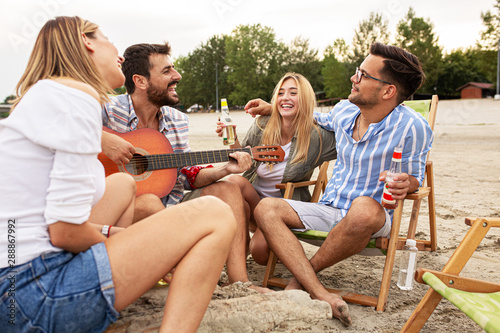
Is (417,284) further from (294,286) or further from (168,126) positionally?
(168,126)

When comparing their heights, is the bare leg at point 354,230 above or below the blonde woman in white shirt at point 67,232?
below

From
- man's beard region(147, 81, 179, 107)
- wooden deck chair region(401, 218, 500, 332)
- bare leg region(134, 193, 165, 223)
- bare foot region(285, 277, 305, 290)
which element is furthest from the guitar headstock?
wooden deck chair region(401, 218, 500, 332)

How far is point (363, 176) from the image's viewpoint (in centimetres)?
305

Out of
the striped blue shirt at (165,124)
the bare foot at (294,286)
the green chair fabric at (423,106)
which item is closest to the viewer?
the bare foot at (294,286)

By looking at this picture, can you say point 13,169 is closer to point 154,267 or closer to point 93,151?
point 93,151

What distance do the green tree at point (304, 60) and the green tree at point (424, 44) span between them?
13.5 metres

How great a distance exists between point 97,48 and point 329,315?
1.87 metres

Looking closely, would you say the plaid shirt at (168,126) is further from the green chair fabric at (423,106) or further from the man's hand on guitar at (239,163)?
the green chair fabric at (423,106)

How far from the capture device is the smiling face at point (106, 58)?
170 cm

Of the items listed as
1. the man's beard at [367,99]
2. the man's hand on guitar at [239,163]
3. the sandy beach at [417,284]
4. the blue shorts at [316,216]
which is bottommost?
the sandy beach at [417,284]

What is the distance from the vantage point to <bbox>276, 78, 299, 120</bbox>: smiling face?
3.66m

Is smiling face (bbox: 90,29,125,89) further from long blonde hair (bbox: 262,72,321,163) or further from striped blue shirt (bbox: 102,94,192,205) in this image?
long blonde hair (bbox: 262,72,321,163)

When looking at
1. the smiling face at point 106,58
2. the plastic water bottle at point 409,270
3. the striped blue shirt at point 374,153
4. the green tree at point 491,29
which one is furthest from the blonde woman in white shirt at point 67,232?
the green tree at point 491,29

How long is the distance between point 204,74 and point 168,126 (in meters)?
59.8
